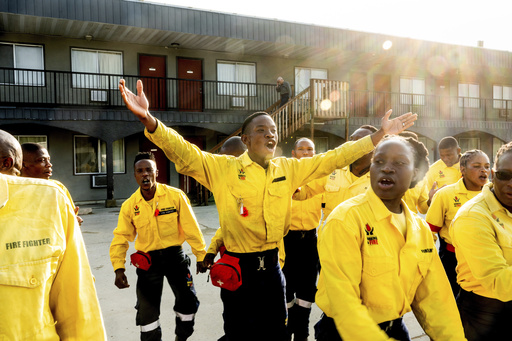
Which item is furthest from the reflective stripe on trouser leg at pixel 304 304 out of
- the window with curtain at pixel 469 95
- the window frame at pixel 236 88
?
the window with curtain at pixel 469 95

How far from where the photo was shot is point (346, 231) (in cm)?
177

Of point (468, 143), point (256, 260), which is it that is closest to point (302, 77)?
point (468, 143)

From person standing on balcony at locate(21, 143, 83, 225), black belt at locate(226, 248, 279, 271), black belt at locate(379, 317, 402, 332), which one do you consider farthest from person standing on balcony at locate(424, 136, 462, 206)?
person standing on balcony at locate(21, 143, 83, 225)

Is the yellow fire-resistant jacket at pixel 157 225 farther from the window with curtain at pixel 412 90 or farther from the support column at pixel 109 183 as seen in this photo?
the window with curtain at pixel 412 90

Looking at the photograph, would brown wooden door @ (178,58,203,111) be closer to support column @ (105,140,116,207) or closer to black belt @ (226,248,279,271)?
support column @ (105,140,116,207)

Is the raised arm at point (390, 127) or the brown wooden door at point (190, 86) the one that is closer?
the raised arm at point (390, 127)

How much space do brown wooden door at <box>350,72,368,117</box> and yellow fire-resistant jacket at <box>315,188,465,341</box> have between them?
15.9 m

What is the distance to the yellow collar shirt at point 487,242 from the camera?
2.10 metres

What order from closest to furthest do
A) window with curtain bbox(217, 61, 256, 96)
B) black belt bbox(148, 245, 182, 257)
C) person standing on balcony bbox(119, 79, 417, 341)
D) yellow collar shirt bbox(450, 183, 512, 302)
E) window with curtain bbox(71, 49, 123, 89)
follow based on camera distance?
yellow collar shirt bbox(450, 183, 512, 302) < person standing on balcony bbox(119, 79, 417, 341) < black belt bbox(148, 245, 182, 257) < window with curtain bbox(71, 49, 123, 89) < window with curtain bbox(217, 61, 256, 96)

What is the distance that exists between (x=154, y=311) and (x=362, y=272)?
2386 millimetres

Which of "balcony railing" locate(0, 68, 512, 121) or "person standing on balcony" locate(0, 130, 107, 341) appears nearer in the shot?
"person standing on balcony" locate(0, 130, 107, 341)

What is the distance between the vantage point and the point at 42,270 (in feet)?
4.55

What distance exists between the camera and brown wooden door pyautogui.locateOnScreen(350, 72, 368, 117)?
17609mm

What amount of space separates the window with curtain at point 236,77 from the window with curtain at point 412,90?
8476 millimetres
